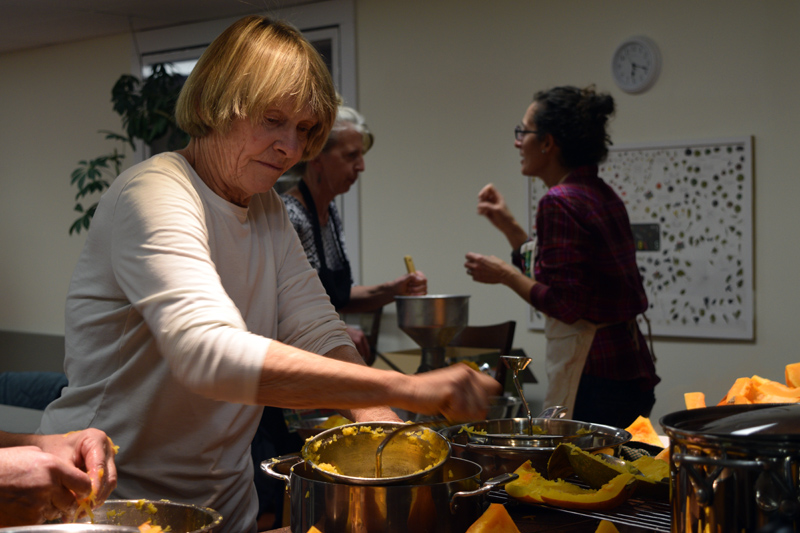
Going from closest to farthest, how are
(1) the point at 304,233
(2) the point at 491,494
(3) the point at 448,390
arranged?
(3) the point at 448,390
(2) the point at 491,494
(1) the point at 304,233

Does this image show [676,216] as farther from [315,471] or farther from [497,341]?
[315,471]

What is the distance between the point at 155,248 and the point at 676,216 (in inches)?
117

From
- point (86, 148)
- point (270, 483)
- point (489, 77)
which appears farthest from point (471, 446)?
point (86, 148)

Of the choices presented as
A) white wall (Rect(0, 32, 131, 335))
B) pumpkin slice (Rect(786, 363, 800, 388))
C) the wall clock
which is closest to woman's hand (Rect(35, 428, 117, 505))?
pumpkin slice (Rect(786, 363, 800, 388))

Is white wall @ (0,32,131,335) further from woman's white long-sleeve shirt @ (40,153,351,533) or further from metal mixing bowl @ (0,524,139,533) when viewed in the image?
metal mixing bowl @ (0,524,139,533)

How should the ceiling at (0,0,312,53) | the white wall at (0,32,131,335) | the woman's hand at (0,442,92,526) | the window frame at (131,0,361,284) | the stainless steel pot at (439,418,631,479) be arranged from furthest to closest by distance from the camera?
the white wall at (0,32,131,335) → the ceiling at (0,0,312,53) → the window frame at (131,0,361,284) → the stainless steel pot at (439,418,631,479) → the woman's hand at (0,442,92,526)

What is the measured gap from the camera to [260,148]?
4.11 feet

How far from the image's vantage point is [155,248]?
3.35 ft

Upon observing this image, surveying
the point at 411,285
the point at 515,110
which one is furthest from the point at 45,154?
the point at 411,285

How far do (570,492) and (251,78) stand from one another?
2.65 ft

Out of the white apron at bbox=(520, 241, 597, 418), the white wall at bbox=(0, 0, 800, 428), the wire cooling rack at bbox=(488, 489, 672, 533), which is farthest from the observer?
the white wall at bbox=(0, 0, 800, 428)

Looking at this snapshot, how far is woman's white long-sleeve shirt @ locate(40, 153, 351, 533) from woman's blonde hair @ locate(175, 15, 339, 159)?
106 mm

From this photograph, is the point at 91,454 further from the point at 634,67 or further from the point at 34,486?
the point at 634,67

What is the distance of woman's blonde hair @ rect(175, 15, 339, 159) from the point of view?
3.96 feet
